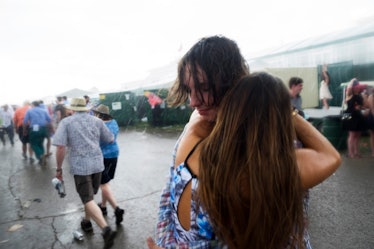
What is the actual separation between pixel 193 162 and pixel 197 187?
90 millimetres

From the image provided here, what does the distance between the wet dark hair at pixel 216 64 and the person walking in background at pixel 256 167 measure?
190 mm

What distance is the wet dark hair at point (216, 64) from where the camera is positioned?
1.17 m

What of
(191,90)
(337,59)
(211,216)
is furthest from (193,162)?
(337,59)

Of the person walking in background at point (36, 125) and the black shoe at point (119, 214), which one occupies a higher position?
the person walking in background at point (36, 125)

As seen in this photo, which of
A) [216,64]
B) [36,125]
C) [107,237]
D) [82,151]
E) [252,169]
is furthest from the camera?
[36,125]

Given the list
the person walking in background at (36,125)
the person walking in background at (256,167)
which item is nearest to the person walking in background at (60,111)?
the person walking in background at (36,125)

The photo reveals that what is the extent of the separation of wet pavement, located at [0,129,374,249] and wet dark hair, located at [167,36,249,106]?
272cm

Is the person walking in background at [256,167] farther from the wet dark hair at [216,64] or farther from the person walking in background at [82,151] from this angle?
the person walking in background at [82,151]

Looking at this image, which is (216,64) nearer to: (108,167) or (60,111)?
(108,167)

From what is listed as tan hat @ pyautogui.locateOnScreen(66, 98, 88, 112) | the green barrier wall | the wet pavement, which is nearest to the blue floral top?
the wet pavement

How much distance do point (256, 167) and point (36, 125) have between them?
27.2 ft

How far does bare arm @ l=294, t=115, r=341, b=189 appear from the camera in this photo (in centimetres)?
95

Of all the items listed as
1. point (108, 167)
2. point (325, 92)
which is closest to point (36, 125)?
point (108, 167)

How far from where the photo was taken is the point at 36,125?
7.91m
